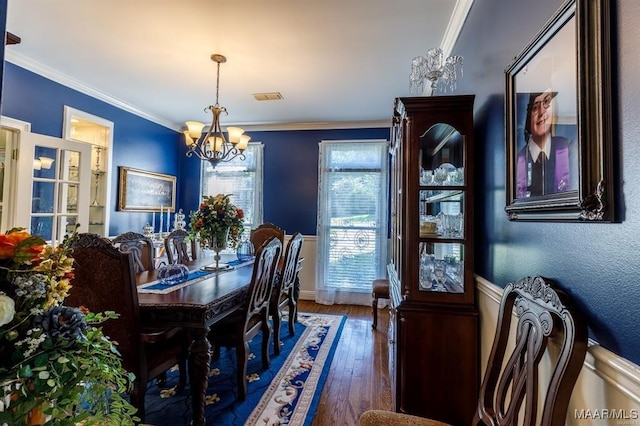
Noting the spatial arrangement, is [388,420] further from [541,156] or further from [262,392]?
[262,392]

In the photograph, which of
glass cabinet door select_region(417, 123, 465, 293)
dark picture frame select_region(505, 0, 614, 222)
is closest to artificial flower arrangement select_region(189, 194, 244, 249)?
glass cabinet door select_region(417, 123, 465, 293)

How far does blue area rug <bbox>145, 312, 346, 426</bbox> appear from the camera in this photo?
2.02 m

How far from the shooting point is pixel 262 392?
230 centimetres

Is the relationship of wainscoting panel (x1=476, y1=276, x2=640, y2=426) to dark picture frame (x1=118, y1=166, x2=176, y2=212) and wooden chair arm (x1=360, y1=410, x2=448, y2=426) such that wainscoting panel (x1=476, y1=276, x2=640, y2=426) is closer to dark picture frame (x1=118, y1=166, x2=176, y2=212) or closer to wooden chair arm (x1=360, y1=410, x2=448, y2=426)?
wooden chair arm (x1=360, y1=410, x2=448, y2=426)

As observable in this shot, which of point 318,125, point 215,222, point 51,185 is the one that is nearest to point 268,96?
point 318,125

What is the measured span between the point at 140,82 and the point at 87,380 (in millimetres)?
3689

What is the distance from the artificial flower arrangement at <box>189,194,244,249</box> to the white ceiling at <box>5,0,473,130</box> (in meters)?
1.35

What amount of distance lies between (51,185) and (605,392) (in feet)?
14.0

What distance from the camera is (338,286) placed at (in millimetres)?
4801

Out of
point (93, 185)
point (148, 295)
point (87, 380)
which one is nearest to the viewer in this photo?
point (87, 380)

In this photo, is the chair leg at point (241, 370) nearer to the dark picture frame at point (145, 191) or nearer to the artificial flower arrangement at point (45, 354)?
the artificial flower arrangement at point (45, 354)

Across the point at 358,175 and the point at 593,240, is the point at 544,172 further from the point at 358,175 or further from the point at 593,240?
the point at 358,175

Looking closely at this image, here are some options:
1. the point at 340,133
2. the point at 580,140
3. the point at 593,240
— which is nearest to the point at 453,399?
the point at 593,240

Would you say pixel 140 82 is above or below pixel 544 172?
above
